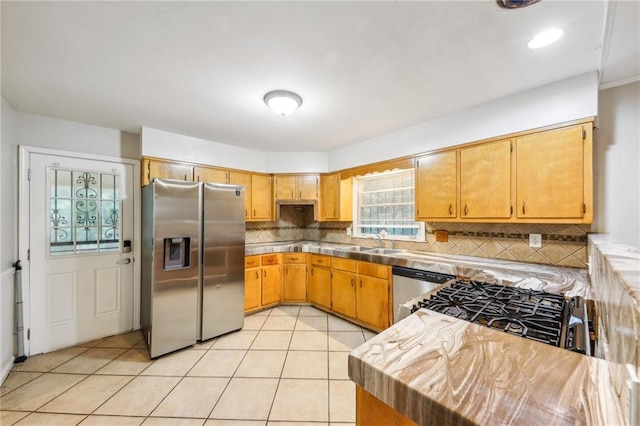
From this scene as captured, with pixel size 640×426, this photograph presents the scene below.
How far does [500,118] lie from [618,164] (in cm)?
89

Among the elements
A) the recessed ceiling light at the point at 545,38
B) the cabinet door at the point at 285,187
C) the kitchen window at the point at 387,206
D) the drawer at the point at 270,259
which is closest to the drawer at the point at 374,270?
the kitchen window at the point at 387,206

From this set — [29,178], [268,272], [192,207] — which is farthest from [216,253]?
[29,178]

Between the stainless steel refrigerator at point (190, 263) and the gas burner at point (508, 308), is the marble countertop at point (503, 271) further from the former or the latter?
the stainless steel refrigerator at point (190, 263)

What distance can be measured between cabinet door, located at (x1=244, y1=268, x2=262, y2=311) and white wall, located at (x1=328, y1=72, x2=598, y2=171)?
224 centimetres

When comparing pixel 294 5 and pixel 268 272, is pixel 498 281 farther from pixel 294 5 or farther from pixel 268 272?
pixel 268 272

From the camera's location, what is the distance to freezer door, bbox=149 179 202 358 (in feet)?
8.25

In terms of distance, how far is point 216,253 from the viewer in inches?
115

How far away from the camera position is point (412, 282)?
2.61 meters

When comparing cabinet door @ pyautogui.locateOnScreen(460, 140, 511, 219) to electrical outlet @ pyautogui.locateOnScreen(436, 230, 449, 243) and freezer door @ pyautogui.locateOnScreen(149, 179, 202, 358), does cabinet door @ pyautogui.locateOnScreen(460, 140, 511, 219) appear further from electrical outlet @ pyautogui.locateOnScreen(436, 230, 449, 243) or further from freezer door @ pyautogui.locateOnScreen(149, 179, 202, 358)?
freezer door @ pyautogui.locateOnScreen(149, 179, 202, 358)

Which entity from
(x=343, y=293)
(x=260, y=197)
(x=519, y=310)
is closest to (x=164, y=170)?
(x=260, y=197)

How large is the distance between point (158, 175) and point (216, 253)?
3.80 ft

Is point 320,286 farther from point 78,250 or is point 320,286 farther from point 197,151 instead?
point 78,250

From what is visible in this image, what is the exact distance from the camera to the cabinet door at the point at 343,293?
10.6 feet

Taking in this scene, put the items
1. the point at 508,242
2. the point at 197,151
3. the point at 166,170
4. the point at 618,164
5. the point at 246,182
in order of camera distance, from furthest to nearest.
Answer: the point at 246,182 < the point at 197,151 < the point at 166,170 < the point at 508,242 < the point at 618,164
